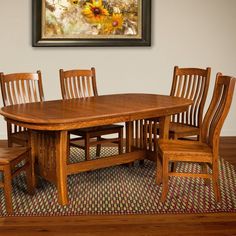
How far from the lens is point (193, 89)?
4.34 m

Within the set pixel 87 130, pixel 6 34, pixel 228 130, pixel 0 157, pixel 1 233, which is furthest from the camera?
pixel 228 130

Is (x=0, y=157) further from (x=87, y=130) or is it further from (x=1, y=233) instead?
(x=87, y=130)

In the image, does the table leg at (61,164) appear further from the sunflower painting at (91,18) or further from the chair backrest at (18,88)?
the sunflower painting at (91,18)

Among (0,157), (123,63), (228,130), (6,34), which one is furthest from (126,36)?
(0,157)

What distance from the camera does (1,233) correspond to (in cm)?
283

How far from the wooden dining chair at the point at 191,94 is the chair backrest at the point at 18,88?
133 cm

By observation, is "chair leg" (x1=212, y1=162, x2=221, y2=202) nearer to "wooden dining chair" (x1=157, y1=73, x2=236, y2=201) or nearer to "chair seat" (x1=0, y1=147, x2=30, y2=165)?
"wooden dining chair" (x1=157, y1=73, x2=236, y2=201)

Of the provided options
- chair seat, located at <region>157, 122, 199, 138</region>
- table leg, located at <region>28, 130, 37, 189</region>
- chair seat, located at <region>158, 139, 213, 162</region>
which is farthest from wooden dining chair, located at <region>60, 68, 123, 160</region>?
chair seat, located at <region>158, 139, 213, 162</region>

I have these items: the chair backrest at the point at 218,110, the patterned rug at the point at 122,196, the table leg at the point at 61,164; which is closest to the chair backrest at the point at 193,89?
the patterned rug at the point at 122,196

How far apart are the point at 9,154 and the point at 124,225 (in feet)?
3.23

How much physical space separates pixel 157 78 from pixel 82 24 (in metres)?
1.17

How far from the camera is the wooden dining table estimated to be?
3107 millimetres

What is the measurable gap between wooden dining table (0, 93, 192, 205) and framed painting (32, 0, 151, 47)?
5.62ft

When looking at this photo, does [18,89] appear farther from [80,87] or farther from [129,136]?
[129,136]
